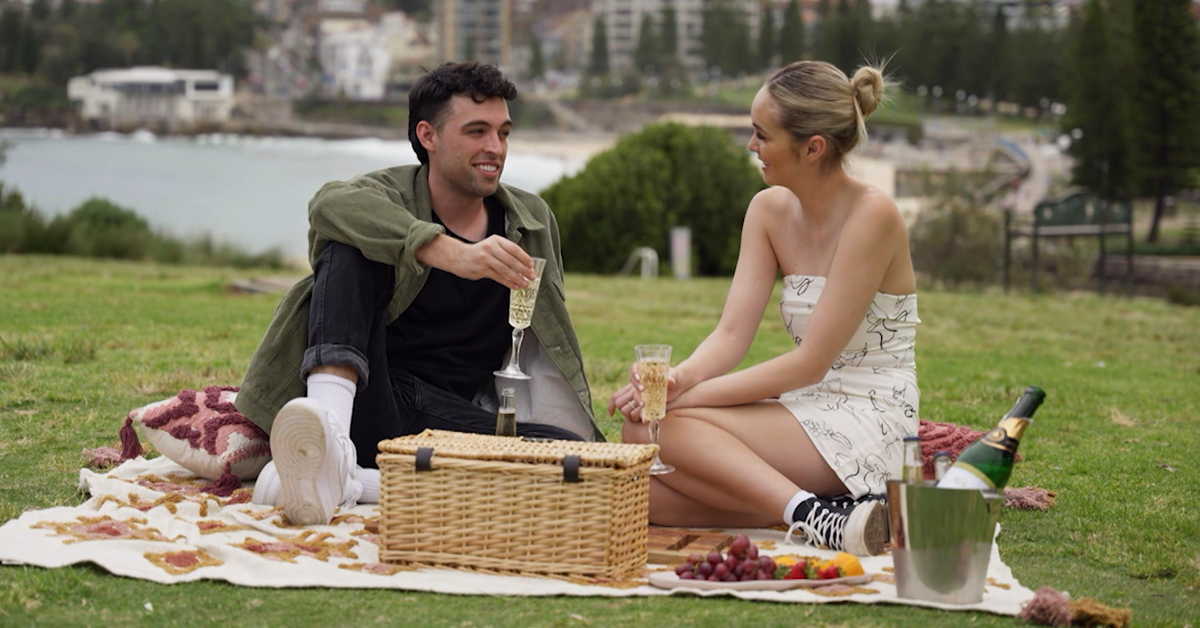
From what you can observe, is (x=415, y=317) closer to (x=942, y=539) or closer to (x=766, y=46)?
(x=942, y=539)

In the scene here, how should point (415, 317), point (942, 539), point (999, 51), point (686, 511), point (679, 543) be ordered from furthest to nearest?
point (999, 51) → point (415, 317) → point (686, 511) → point (679, 543) → point (942, 539)

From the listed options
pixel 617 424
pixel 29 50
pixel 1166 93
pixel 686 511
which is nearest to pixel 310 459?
pixel 686 511

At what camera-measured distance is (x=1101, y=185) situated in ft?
133

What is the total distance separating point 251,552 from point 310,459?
32 centimetres

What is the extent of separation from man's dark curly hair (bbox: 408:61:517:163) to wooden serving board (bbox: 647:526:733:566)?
138 cm

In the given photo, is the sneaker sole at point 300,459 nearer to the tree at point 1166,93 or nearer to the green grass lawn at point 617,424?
the green grass lawn at point 617,424

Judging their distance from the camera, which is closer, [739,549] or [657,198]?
[739,549]

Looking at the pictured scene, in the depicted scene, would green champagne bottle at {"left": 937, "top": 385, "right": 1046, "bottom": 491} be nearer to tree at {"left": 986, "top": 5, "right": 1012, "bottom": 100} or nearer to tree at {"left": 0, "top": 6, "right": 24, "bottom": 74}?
tree at {"left": 0, "top": 6, "right": 24, "bottom": 74}

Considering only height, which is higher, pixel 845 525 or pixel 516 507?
pixel 516 507

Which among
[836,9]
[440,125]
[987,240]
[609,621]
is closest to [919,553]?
[609,621]

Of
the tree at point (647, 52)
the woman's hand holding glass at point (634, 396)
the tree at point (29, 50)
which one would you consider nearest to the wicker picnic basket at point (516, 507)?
the woman's hand holding glass at point (634, 396)

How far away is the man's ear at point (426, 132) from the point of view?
390 centimetres

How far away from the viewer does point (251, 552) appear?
299 cm

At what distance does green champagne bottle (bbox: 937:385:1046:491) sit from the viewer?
2.74 m
